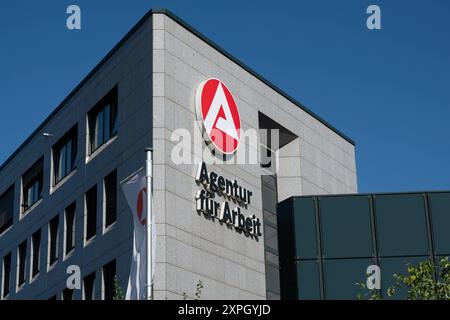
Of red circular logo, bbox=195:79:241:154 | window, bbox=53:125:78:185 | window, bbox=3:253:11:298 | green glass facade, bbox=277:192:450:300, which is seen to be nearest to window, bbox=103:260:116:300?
red circular logo, bbox=195:79:241:154

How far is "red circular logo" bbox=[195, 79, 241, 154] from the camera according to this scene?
104ft

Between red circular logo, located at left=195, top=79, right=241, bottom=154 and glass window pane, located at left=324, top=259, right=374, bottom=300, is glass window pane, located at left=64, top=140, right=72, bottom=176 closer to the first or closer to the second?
red circular logo, located at left=195, top=79, right=241, bottom=154

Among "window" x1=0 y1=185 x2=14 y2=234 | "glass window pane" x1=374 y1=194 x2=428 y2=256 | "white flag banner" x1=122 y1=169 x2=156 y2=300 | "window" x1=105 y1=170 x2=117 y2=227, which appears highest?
"window" x1=0 y1=185 x2=14 y2=234

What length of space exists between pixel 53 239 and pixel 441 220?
16.7 metres

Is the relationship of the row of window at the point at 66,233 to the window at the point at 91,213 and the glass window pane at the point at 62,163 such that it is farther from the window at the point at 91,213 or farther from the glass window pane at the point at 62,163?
the glass window pane at the point at 62,163

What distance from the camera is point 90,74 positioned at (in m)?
36.2

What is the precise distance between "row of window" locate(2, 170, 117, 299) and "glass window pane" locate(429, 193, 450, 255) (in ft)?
38.9

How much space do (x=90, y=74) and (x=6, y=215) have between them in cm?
1214

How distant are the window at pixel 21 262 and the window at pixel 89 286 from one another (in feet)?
27.7

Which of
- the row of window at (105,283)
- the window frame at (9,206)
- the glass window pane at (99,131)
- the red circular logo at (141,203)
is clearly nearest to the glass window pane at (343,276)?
the row of window at (105,283)

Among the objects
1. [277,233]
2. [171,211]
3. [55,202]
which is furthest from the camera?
[55,202]

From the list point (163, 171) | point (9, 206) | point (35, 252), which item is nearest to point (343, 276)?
point (163, 171)
